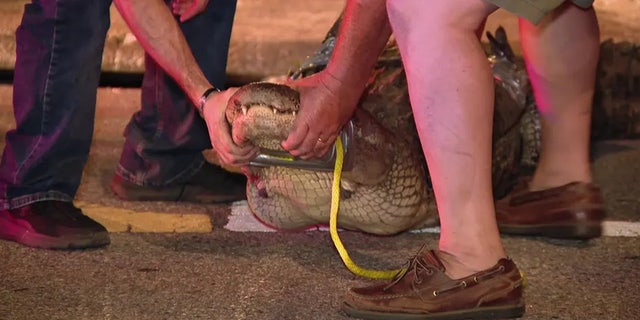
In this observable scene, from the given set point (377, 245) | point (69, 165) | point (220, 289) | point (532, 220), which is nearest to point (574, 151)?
point (532, 220)

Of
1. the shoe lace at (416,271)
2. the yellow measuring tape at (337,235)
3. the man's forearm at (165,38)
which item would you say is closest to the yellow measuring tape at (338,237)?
the yellow measuring tape at (337,235)

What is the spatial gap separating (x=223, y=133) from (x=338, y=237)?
0.43 meters

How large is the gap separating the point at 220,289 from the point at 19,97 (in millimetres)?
928

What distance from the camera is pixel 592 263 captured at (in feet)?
10.7

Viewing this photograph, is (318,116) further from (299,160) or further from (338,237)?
(338,237)

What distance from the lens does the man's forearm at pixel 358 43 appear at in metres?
2.97

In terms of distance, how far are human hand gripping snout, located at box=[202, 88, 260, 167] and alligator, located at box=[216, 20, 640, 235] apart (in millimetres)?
32

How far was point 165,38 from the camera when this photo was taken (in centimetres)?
320

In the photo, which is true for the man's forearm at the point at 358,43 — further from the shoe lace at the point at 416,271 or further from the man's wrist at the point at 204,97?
the shoe lace at the point at 416,271

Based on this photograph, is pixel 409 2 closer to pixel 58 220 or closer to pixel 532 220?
pixel 532 220

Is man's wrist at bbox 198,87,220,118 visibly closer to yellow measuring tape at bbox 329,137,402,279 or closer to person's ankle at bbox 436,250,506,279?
yellow measuring tape at bbox 329,137,402,279

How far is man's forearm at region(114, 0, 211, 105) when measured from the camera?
10.5 ft

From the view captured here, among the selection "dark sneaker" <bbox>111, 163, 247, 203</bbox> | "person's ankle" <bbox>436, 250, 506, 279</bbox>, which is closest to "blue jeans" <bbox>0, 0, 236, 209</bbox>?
"dark sneaker" <bbox>111, 163, 247, 203</bbox>

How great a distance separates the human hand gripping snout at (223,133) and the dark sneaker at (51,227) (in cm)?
51
